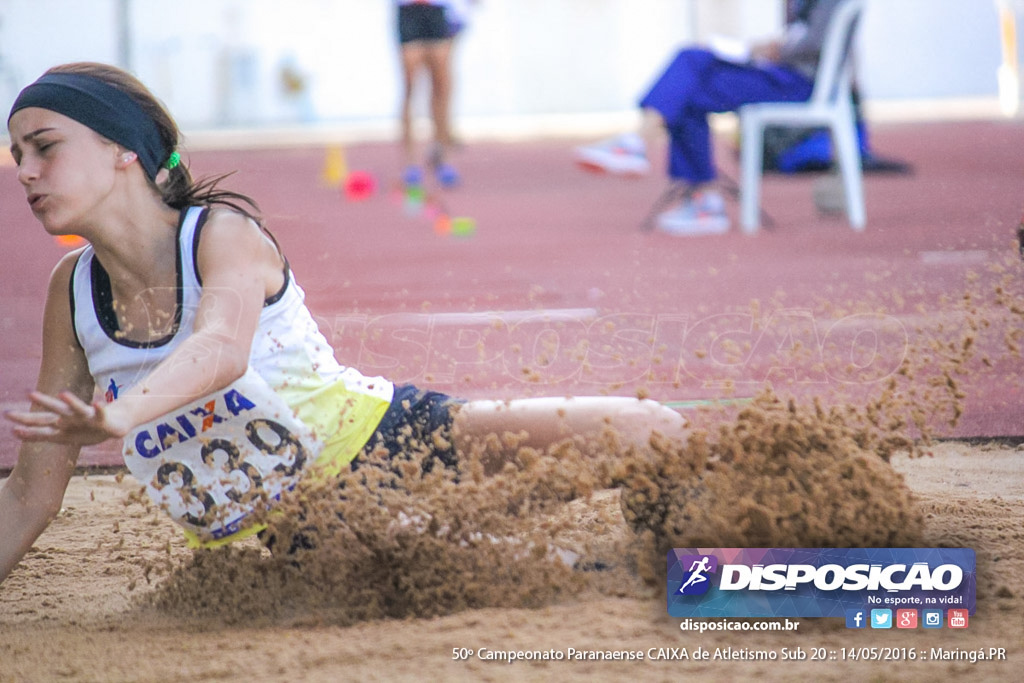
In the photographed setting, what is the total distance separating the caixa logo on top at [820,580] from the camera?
1.95 meters

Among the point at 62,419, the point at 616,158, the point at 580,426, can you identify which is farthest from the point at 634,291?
the point at 616,158

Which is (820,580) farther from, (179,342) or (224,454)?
(179,342)

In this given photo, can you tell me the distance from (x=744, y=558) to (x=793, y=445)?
14.6 inches

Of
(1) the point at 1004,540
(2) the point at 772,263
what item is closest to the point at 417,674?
(1) the point at 1004,540

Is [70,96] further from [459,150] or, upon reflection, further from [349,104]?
[349,104]

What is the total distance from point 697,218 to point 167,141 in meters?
5.27

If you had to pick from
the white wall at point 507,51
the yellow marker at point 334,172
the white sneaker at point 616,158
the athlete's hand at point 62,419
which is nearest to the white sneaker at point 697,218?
the white sneaker at point 616,158

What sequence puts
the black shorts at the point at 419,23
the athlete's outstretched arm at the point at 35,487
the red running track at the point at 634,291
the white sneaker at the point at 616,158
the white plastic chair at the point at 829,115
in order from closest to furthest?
the athlete's outstretched arm at the point at 35,487
the red running track at the point at 634,291
the white plastic chair at the point at 829,115
the white sneaker at the point at 616,158
the black shorts at the point at 419,23

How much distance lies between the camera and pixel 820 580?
1991 mm

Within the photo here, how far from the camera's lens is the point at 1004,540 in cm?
250

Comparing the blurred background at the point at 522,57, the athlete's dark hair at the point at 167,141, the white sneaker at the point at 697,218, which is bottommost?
the blurred background at the point at 522,57

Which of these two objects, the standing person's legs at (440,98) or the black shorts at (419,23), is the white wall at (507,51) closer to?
the standing person's legs at (440,98)

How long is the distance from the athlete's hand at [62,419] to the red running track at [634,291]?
90 centimetres

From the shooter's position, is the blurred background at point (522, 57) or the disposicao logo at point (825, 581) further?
the blurred background at point (522, 57)
